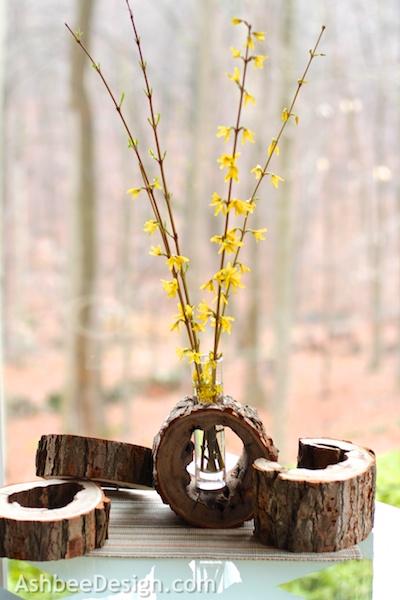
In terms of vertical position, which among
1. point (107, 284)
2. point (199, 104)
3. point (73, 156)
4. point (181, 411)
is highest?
point (199, 104)

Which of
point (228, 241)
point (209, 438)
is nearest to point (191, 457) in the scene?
point (209, 438)

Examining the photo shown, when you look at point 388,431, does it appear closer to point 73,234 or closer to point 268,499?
point 73,234

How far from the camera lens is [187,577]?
4.29ft

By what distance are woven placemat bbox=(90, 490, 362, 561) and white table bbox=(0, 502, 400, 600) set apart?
0.01m

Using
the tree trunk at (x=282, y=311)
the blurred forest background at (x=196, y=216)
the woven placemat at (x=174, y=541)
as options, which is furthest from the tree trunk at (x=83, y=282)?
the woven placemat at (x=174, y=541)

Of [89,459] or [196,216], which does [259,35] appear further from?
[196,216]

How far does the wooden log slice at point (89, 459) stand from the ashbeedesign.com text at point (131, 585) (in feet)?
0.72

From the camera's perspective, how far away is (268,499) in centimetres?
132

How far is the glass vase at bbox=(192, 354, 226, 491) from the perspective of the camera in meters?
1.44

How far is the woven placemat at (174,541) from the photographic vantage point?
1328 mm

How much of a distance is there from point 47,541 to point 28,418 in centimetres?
275

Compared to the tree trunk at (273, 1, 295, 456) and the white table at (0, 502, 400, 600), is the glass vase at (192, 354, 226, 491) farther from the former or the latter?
the tree trunk at (273, 1, 295, 456)

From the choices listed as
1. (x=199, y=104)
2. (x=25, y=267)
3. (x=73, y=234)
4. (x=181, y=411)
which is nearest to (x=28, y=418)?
(x=25, y=267)

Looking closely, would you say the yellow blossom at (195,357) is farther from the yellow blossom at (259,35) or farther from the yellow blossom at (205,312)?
the yellow blossom at (259,35)
